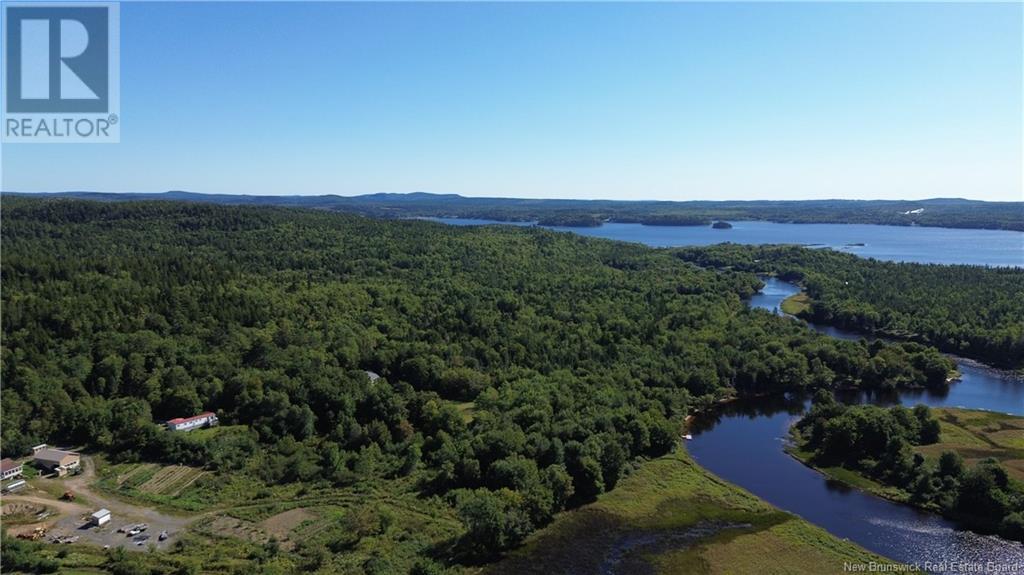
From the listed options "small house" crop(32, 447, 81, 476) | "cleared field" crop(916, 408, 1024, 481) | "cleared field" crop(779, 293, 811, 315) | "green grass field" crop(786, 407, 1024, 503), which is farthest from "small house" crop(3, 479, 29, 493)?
"cleared field" crop(779, 293, 811, 315)

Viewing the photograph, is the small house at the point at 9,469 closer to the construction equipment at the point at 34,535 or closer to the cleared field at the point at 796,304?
the construction equipment at the point at 34,535

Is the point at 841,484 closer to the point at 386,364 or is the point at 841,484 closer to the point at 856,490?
the point at 856,490

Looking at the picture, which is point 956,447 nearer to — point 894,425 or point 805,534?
point 894,425

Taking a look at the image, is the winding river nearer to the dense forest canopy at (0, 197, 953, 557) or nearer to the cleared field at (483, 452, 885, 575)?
the cleared field at (483, 452, 885, 575)

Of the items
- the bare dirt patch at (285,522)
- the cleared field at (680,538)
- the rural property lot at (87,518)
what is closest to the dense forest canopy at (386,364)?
the cleared field at (680,538)

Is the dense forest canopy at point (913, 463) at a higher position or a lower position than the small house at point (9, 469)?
higher

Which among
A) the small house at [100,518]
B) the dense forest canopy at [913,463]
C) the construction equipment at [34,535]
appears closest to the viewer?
the construction equipment at [34,535]
